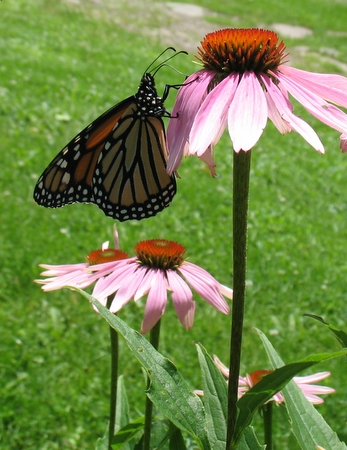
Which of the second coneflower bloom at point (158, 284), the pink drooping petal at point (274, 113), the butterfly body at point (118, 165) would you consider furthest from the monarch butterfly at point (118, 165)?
the pink drooping petal at point (274, 113)

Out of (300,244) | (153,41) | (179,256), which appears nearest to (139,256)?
(179,256)

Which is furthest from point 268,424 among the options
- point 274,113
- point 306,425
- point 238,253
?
point 274,113

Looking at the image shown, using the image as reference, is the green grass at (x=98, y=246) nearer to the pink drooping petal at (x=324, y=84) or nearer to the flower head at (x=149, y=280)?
the flower head at (x=149, y=280)

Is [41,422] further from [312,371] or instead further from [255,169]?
[255,169]

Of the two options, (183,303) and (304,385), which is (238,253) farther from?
(304,385)

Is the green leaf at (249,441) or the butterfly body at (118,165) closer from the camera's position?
the green leaf at (249,441)
